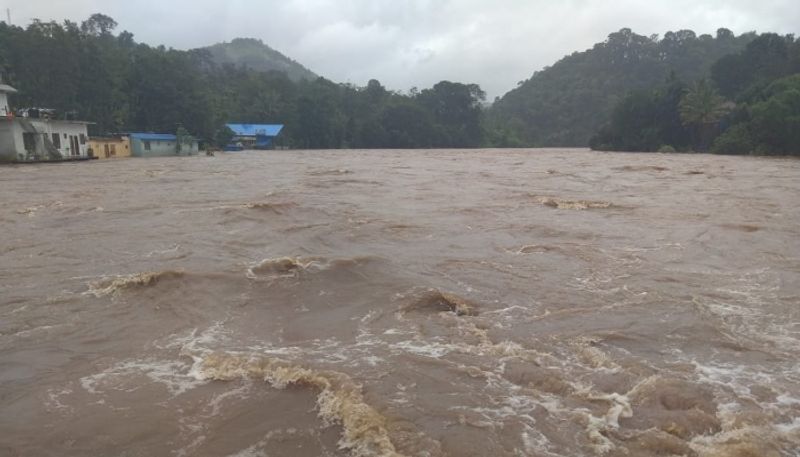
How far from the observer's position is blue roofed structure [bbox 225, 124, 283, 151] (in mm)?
63078

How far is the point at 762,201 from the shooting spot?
1509cm

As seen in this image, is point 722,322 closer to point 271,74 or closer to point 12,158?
point 12,158

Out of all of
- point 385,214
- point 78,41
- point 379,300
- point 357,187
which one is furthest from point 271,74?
point 379,300

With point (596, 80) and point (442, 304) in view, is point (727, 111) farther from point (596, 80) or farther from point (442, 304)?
point (442, 304)

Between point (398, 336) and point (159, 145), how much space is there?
45312mm

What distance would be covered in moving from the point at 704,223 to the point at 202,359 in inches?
396

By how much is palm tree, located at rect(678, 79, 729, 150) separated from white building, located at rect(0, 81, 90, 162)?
142ft

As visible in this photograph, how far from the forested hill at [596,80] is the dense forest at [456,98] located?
0.69ft

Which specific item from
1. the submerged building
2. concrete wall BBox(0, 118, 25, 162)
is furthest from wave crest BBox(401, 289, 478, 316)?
the submerged building

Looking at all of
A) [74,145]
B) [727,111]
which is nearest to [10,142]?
[74,145]

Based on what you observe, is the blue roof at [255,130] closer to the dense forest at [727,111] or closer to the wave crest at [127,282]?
the dense forest at [727,111]

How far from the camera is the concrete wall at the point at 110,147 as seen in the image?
40.5 metres

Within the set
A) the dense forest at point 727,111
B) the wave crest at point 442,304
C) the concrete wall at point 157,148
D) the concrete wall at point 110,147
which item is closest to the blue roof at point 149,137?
the concrete wall at point 157,148

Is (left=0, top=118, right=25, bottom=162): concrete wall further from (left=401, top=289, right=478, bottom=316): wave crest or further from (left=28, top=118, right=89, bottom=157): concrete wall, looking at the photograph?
(left=401, top=289, right=478, bottom=316): wave crest
